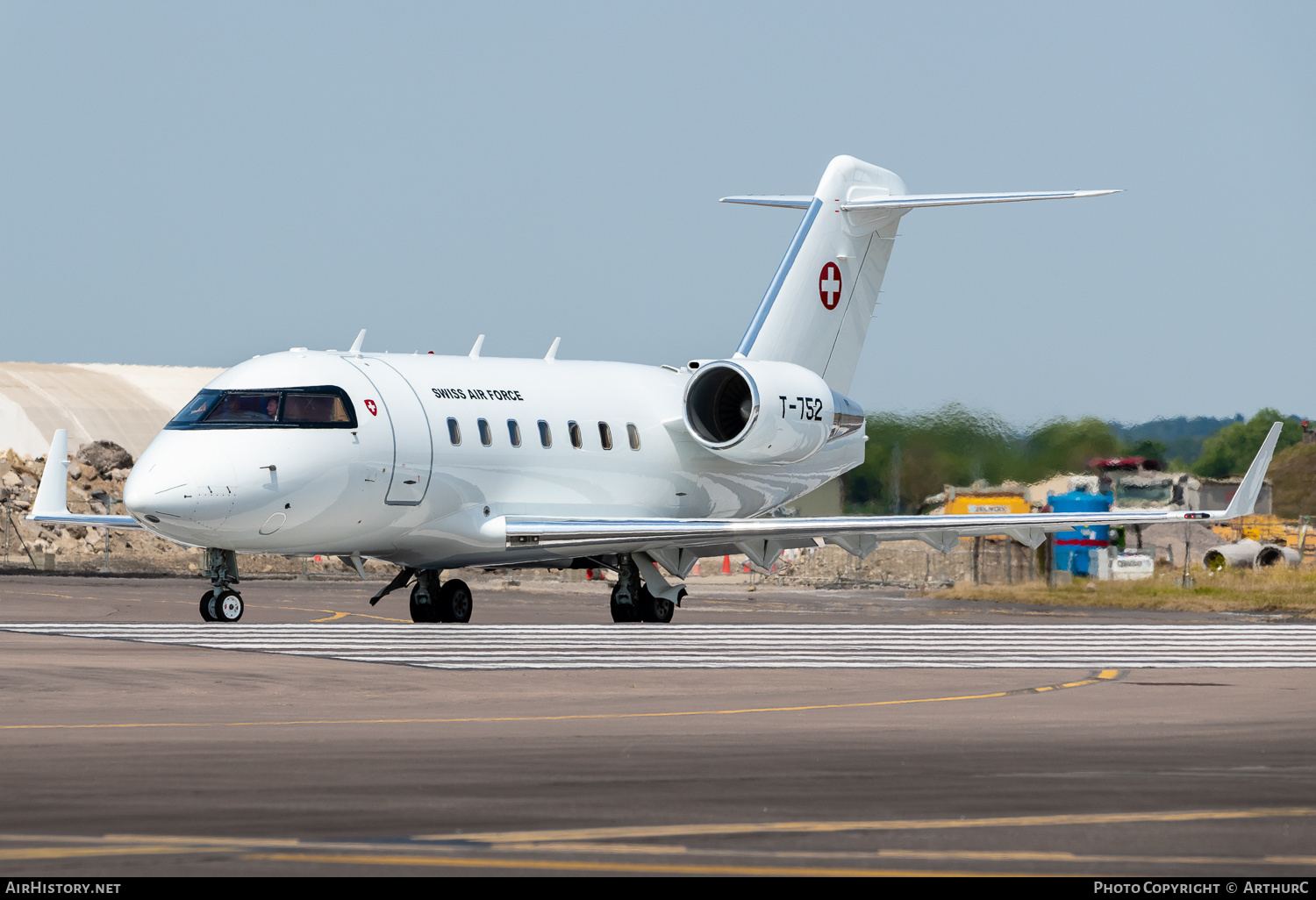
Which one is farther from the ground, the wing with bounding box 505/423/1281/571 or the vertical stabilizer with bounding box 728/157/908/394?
the vertical stabilizer with bounding box 728/157/908/394

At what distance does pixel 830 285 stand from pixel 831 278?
5.0 inches

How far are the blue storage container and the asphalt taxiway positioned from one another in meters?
24.2

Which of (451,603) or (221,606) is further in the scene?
(451,603)

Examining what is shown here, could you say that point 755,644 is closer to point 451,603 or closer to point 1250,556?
point 451,603

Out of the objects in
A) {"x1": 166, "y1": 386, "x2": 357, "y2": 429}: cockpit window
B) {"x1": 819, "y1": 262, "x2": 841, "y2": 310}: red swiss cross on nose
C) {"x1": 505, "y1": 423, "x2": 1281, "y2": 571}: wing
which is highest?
{"x1": 819, "y1": 262, "x2": 841, "y2": 310}: red swiss cross on nose

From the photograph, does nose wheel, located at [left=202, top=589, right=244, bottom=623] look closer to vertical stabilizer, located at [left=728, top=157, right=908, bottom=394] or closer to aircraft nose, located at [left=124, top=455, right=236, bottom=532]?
aircraft nose, located at [left=124, top=455, right=236, bottom=532]

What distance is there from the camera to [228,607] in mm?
23953

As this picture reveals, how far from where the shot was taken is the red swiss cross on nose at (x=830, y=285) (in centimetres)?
3206

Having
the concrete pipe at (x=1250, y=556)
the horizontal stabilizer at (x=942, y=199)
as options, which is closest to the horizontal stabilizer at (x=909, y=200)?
the horizontal stabilizer at (x=942, y=199)

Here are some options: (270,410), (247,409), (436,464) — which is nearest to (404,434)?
(436,464)

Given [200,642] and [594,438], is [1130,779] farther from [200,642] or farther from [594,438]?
[594,438]

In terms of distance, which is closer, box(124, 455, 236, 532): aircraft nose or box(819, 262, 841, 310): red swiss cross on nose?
box(124, 455, 236, 532): aircraft nose

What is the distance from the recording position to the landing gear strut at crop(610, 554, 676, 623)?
92.9 feet

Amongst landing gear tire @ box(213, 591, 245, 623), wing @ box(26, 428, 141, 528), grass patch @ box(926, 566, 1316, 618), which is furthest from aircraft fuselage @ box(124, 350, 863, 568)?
grass patch @ box(926, 566, 1316, 618)
